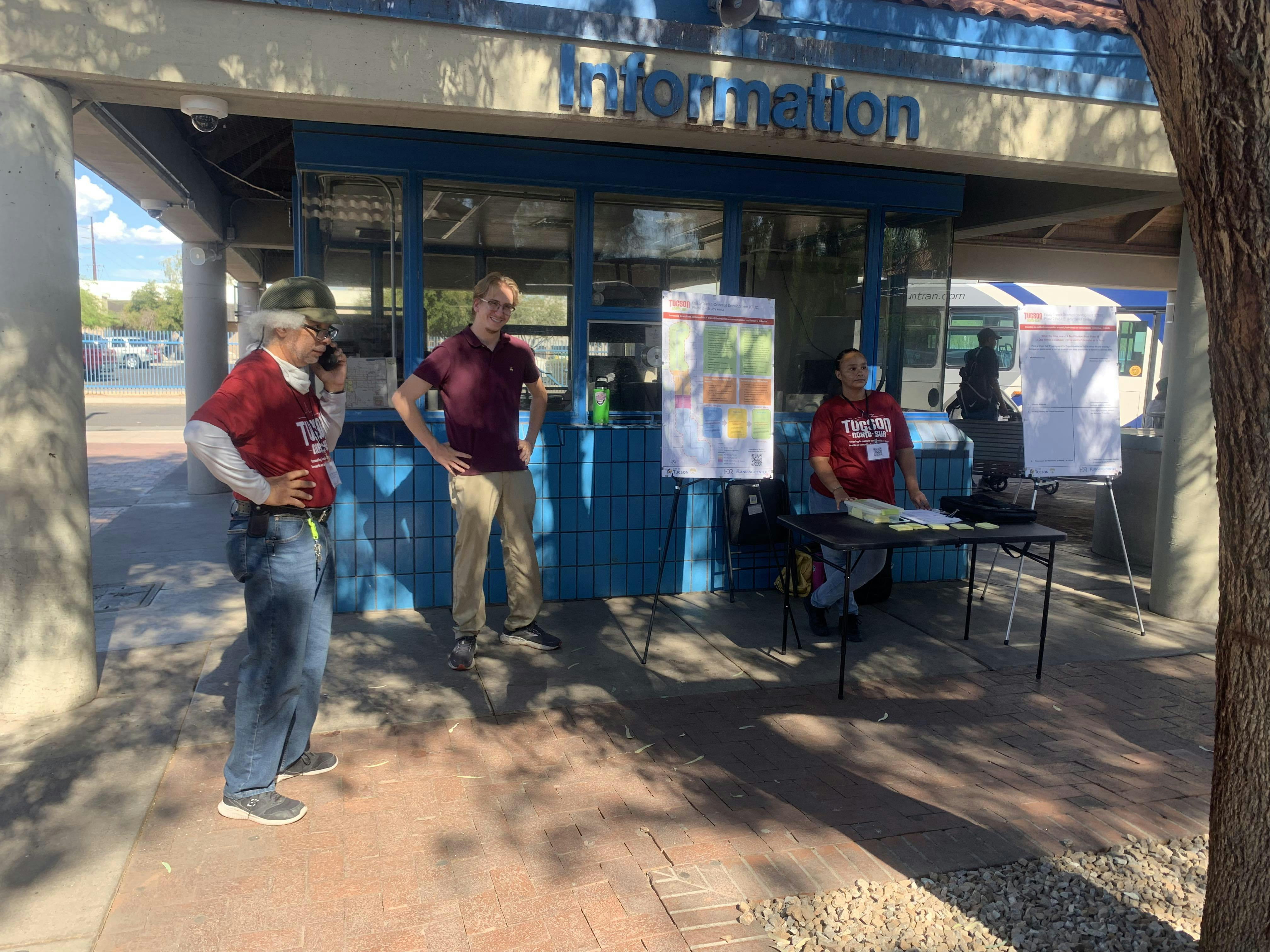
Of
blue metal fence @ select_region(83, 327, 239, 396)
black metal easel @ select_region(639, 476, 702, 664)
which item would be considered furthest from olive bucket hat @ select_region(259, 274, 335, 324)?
blue metal fence @ select_region(83, 327, 239, 396)

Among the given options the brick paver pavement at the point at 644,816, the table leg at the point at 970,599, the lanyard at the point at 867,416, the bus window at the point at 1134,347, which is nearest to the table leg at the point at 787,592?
the brick paver pavement at the point at 644,816

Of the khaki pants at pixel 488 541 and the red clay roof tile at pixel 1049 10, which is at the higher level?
the red clay roof tile at pixel 1049 10

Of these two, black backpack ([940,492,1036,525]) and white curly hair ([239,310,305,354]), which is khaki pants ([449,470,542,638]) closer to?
white curly hair ([239,310,305,354])

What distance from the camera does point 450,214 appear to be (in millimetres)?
6016

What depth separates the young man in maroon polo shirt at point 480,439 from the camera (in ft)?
16.2

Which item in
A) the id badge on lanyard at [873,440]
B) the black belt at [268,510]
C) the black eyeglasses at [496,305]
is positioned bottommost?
the black belt at [268,510]

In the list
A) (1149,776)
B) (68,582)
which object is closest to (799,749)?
(1149,776)

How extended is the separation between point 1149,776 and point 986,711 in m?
0.83

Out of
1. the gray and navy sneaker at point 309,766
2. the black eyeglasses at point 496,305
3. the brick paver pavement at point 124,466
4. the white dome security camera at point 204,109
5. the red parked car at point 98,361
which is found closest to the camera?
the gray and navy sneaker at point 309,766

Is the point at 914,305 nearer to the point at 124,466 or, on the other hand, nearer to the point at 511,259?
the point at 511,259

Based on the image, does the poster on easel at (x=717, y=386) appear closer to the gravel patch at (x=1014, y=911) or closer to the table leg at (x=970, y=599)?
the table leg at (x=970, y=599)

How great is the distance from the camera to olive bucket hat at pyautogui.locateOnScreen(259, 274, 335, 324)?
11.0 feet

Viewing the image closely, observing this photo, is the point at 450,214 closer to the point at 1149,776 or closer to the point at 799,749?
the point at 799,749

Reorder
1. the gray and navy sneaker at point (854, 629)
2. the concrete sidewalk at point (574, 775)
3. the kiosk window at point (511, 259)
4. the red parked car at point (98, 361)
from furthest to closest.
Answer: the red parked car at point (98, 361), the kiosk window at point (511, 259), the gray and navy sneaker at point (854, 629), the concrete sidewalk at point (574, 775)
